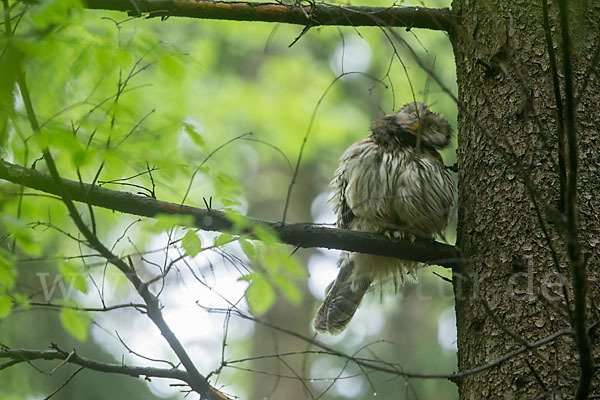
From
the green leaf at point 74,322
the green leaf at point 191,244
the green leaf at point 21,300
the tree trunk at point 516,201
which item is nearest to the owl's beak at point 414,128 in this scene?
the tree trunk at point 516,201

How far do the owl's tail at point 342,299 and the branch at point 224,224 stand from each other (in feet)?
4.46

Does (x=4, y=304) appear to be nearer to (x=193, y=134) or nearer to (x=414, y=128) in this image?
(x=193, y=134)

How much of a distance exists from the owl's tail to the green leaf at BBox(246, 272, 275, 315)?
1866 millimetres

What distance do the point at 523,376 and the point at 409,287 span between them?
859 cm

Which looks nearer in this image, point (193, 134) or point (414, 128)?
point (193, 134)

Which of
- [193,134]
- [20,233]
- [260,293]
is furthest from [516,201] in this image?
[20,233]

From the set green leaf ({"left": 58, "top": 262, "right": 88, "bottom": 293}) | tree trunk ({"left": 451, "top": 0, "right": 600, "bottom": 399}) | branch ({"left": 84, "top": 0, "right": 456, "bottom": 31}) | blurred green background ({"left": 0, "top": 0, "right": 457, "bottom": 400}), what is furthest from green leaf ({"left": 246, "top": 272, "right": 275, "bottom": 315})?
branch ({"left": 84, "top": 0, "right": 456, "bottom": 31})

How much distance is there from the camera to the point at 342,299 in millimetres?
4586

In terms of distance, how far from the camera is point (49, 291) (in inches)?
122

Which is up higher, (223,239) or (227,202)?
(227,202)

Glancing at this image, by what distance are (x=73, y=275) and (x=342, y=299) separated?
235 centimetres

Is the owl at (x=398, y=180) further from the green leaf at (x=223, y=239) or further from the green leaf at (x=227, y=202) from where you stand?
the green leaf at (x=223, y=239)

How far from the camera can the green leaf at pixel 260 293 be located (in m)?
2.65

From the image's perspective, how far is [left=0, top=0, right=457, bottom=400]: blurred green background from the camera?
8.69 ft
